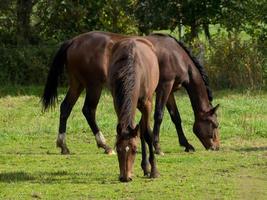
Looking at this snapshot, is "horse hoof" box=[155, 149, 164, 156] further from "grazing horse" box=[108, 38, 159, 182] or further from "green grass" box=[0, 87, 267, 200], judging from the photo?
"grazing horse" box=[108, 38, 159, 182]

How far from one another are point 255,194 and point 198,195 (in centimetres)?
66

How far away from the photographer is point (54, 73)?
12.0 m

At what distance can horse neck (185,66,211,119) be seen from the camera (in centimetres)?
1195

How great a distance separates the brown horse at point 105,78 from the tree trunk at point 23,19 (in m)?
10.9

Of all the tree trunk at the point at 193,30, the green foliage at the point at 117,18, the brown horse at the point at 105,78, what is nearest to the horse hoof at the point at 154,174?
the brown horse at the point at 105,78

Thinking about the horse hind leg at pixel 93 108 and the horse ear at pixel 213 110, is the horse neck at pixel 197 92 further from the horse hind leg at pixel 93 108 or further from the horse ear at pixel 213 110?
the horse hind leg at pixel 93 108

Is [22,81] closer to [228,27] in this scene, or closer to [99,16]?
[99,16]

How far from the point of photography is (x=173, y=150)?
12.0 meters

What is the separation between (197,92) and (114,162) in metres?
2.35

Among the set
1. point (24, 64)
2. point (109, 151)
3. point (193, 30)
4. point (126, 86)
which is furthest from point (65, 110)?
point (193, 30)

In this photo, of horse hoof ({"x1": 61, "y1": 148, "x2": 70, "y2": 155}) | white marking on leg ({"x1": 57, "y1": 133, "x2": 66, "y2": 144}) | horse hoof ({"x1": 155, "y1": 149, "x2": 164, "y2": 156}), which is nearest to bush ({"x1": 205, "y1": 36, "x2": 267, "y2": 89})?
horse hoof ({"x1": 155, "y1": 149, "x2": 164, "y2": 156})

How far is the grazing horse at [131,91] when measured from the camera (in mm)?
8273

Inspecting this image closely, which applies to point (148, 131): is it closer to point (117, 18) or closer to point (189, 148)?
point (189, 148)

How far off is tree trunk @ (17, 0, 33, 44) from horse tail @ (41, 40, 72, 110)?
1077cm
